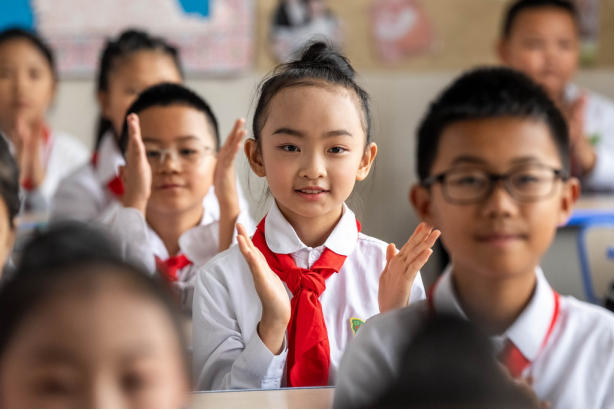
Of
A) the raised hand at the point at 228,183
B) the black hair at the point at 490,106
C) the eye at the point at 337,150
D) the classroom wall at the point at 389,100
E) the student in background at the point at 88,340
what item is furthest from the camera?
the classroom wall at the point at 389,100

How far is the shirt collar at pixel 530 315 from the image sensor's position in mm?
624

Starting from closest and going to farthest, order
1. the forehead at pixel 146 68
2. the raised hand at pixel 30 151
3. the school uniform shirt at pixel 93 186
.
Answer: the forehead at pixel 146 68 < the school uniform shirt at pixel 93 186 < the raised hand at pixel 30 151

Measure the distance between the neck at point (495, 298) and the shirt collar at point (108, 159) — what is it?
4.31ft

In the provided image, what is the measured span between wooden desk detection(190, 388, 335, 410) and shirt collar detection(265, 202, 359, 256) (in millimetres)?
232

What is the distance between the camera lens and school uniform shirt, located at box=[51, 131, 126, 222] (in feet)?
5.83

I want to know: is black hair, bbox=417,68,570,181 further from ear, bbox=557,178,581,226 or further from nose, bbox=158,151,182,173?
nose, bbox=158,151,182,173

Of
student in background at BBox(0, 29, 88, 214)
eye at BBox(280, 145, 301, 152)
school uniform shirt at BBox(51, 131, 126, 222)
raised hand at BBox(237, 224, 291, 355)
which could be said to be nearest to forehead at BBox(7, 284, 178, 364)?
raised hand at BBox(237, 224, 291, 355)

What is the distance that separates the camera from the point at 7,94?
7.41 ft

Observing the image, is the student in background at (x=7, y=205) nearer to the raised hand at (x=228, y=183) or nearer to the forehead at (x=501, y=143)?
the raised hand at (x=228, y=183)

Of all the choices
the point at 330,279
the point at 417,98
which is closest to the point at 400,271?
the point at 330,279

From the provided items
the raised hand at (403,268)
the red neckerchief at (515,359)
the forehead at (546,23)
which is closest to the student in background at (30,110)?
the raised hand at (403,268)

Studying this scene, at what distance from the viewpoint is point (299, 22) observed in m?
2.99

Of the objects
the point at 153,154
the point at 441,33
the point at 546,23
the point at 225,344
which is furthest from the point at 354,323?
the point at 441,33

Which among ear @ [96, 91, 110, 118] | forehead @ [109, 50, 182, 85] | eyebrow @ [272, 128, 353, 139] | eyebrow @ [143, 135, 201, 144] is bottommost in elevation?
eyebrow @ [272, 128, 353, 139]
